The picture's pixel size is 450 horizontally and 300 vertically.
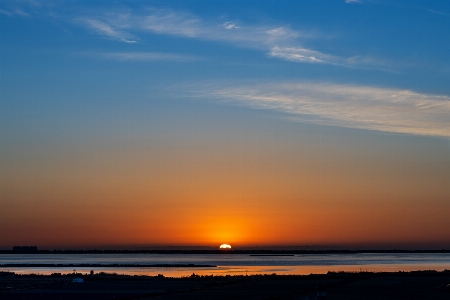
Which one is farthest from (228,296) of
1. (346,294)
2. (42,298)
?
(42,298)

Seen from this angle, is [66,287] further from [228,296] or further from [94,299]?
[228,296]

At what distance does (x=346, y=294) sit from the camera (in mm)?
44344

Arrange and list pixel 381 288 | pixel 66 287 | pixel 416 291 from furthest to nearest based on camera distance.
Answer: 1. pixel 66 287
2. pixel 381 288
3. pixel 416 291

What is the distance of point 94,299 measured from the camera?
146 feet

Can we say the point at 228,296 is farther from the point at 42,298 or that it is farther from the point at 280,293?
the point at 42,298

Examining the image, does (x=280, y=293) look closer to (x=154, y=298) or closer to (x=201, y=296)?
(x=201, y=296)

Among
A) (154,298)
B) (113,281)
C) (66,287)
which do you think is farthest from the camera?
(113,281)

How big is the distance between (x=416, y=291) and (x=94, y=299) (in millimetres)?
21712

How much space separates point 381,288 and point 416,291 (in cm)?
355

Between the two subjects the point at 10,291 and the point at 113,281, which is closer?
the point at 10,291

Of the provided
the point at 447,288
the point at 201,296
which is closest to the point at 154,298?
the point at 201,296

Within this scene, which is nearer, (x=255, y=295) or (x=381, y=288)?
(x=255, y=295)

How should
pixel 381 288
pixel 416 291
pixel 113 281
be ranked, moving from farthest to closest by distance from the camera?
pixel 113 281, pixel 381 288, pixel 416 291

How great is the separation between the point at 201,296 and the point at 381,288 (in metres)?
14.2
